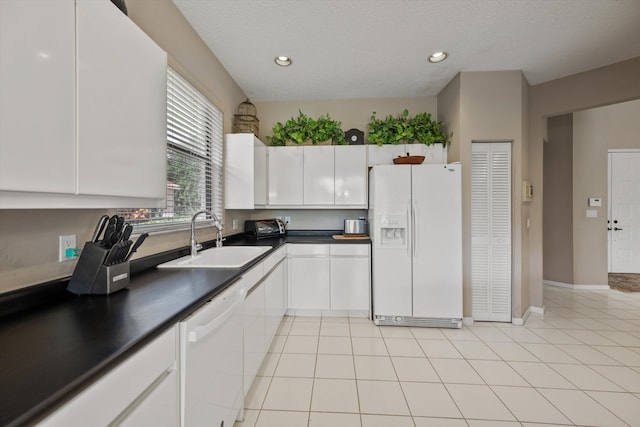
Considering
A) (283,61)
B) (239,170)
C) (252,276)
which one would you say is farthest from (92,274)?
(283,61)

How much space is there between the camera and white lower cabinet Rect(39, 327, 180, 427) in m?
0.58

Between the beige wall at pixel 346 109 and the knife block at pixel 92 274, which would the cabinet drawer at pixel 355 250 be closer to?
the beige wall at pixel 346 109

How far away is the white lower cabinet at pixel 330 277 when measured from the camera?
120 inches

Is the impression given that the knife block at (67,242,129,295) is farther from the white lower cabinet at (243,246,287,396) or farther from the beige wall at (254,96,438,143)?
the beige wall at (254,96,438,143)

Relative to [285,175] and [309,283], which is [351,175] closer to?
[285,175]

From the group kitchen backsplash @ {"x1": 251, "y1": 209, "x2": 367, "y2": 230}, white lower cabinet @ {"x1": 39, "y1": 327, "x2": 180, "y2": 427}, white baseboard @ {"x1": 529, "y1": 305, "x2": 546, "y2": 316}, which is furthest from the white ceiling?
white baseboard @ {"x1": 529, "y1": 305, "x2": 546, "y2": 316}

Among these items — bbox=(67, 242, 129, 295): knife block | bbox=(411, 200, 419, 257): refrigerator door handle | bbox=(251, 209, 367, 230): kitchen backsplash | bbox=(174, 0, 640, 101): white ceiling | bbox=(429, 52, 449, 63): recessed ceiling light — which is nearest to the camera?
bbox=(67, 242, 129, 295): knife block

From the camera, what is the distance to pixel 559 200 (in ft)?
14.0

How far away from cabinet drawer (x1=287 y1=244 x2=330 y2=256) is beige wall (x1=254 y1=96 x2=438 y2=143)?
1.68 metres

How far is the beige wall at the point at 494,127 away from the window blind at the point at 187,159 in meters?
2.62

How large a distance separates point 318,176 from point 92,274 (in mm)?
2528

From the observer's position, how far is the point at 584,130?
4109 millimetres

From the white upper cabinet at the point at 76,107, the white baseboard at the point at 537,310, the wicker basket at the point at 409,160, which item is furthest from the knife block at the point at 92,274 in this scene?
the white baseboard at the point at 537,310

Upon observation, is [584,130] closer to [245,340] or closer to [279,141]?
[279,141]
